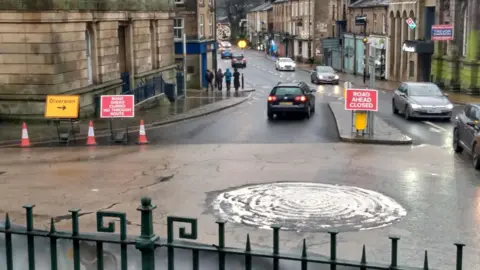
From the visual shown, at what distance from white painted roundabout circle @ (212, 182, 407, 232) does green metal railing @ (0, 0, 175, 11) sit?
13.7 m

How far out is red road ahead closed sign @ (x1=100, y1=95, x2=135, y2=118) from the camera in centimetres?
2191

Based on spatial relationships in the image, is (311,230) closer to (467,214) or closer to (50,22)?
(467,214)

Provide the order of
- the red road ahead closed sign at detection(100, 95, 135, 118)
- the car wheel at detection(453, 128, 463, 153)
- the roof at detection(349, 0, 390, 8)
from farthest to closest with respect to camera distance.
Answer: the roof at detection(349, 0, 390, 8) → the red road ahead closed sign at detection(100, 95, 135, 118) → the car wheel at detection(453, 128, 463, 153)

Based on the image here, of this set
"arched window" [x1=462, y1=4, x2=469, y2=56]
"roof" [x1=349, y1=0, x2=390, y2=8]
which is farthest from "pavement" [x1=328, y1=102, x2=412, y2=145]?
"roof" [x1=349, y1=0, x2=390, y2=8]

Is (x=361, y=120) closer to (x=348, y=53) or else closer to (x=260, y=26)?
(x=348, y=53)

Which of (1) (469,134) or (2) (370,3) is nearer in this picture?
(1) (469,134)

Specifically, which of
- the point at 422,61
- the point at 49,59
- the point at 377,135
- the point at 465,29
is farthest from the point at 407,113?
the point at 422,61

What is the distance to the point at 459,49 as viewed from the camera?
42594 mm

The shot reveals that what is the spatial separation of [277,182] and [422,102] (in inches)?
564

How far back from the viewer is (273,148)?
65.3 feet

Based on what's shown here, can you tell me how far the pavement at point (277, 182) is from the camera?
34.0ft

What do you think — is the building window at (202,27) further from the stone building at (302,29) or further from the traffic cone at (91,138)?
the stone building at (302,29)

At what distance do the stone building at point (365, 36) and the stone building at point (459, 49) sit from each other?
37.0 ft

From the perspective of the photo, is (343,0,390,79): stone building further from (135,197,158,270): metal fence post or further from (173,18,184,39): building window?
(135,197,158,270): metal fence post
